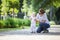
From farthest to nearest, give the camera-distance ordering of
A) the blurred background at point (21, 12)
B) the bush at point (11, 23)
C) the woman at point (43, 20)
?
1. the blurred background at point (21, 12)
2. the bush at point (11, 23)
3. the woman at point (43, 20)

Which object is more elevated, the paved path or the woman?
the woman

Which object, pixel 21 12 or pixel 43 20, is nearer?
pixel 43 20

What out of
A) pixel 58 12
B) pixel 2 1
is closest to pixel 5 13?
pixel 2 1

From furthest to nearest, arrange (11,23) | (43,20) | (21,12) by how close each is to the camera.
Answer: (21,12) → (11,23) → (43,20)

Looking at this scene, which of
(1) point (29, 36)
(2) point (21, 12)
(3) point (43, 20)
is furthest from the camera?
(2) point (21, 12)

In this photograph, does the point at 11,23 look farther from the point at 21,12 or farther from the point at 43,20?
the point at 21,12

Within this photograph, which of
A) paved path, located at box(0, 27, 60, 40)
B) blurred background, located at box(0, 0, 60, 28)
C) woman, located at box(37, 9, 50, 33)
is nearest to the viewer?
paved path, located at box(0, 27, 60, 40)

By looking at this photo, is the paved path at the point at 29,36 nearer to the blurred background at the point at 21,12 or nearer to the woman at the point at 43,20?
the woman at the point at 43,20

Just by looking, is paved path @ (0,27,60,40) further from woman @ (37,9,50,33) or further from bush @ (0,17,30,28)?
bush @ (0,17,30,28)

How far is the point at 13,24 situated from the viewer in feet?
113

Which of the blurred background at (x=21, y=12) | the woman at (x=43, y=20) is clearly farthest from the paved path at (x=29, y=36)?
the blurred background at (x=21, y=12)

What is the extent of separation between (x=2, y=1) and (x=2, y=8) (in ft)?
9.46

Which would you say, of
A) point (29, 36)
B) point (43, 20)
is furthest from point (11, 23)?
point (29, 36)

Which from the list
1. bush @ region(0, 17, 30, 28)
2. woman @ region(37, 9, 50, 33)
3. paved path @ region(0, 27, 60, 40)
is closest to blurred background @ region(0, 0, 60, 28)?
bush @ region(0, 17, 30, 28)
